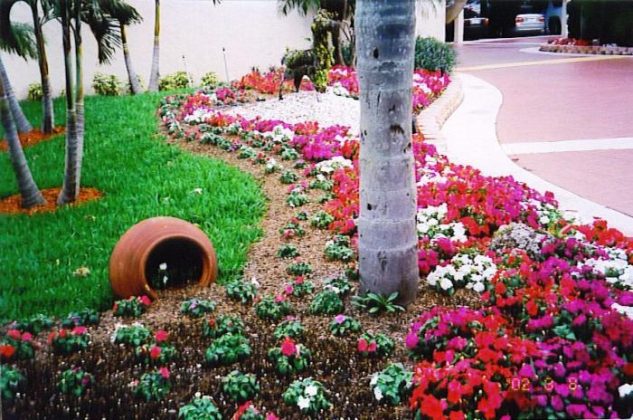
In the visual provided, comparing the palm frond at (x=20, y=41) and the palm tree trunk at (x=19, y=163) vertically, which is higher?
the palm frond at (x=20, y=41)

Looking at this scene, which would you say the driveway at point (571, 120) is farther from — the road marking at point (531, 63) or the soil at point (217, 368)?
the soil at point (217, 368)

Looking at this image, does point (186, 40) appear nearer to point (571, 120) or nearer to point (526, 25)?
point (526, 25)

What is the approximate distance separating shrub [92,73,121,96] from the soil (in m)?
1.80

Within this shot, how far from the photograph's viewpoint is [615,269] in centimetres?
361

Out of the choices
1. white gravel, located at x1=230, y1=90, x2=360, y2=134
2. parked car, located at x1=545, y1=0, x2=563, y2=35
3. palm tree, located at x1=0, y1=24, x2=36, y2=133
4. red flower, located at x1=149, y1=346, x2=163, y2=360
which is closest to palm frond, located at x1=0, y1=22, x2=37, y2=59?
palm tree, located at x1=0, y1=24, x2=36, y2=133

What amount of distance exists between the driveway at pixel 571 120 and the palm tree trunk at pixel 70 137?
4091 mm

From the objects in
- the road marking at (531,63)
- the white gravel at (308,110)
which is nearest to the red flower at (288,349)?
the white gravel at (308,110)

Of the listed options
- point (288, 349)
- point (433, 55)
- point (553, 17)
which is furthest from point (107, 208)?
point (433, 55)

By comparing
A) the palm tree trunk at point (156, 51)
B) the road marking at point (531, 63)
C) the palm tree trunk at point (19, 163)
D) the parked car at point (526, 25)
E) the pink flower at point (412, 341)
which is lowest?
the pink flower at point (412, 341)

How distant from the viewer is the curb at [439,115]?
723cm

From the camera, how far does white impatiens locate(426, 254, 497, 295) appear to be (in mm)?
3547

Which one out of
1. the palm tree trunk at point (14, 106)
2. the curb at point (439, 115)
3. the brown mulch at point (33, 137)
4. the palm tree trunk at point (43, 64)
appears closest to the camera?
the palm tree trunk at point (14, 106)

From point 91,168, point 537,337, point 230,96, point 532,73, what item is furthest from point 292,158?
point 532,73

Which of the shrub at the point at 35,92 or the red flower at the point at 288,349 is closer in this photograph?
the red flower at the point at 288,349
